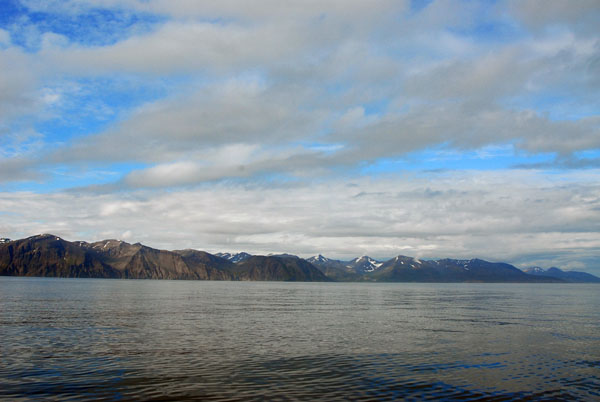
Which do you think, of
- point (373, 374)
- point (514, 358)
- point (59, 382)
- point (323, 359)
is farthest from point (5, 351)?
point (514, 358)

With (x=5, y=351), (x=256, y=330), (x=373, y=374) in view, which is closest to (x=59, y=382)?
(x=5, y=351)

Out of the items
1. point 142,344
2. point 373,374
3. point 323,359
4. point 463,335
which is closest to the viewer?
point 373,374

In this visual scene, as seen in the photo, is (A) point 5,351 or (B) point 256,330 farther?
(B) point 256,330

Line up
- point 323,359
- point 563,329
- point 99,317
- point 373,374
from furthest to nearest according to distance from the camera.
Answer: point 99,317 < point 563,329 < point 323,359 < point 373,374

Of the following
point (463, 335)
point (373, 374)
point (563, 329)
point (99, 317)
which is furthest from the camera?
point (99, 317)

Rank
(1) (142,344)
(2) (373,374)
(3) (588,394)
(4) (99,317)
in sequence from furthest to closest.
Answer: (4) (99,317) < (1) (142,344) < (2) (373,374) < (3) (588,394)

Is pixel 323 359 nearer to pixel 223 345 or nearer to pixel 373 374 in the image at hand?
pixel 373 374

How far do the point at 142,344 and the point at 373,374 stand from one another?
25265 mm

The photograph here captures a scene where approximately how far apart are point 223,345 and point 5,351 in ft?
65.4

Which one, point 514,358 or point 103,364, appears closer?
point 103,364

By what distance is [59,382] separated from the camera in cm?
3128

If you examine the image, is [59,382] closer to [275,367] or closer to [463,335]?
[275,367]

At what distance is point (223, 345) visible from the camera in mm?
47500

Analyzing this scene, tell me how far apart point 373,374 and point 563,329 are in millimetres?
45870
